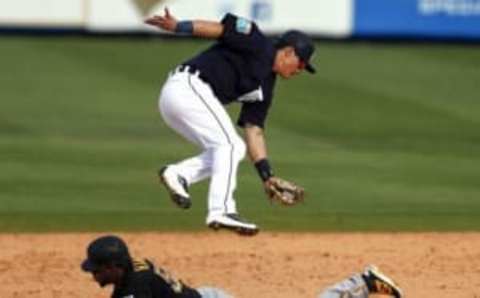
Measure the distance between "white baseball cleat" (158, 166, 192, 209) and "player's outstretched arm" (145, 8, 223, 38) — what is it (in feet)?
3.49

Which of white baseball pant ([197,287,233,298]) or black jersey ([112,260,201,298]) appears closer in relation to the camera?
black jersey ([112,260,201,298])

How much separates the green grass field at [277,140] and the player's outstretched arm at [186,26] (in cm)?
324

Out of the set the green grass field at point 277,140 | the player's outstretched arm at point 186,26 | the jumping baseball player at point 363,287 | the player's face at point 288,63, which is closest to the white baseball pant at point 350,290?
the jumping baseball player at point 363,287

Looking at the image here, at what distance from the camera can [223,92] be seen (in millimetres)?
11633

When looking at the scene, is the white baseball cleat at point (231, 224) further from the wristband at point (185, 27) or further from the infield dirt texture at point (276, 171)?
the wristband at point (185, 27)

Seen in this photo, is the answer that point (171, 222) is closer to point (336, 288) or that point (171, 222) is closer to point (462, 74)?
point (336, 288)

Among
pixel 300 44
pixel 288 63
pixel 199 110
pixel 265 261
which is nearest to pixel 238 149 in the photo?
pixel 199 110

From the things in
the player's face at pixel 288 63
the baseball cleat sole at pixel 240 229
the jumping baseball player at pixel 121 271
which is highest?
the player's face at pixel 288 63

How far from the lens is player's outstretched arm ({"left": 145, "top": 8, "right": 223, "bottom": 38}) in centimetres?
1103

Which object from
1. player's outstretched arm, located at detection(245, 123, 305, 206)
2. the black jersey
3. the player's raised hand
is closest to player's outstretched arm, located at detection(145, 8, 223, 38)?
the player's raised hand

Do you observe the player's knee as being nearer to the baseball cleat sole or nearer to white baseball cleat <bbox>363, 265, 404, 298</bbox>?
the baseball cleat sole

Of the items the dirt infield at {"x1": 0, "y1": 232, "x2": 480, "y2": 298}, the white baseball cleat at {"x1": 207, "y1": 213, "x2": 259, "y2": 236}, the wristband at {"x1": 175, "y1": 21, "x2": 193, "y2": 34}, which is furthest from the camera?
the dirt infield at {"x1": 0, "y1": 232, "x2": 480, "y2": 298}

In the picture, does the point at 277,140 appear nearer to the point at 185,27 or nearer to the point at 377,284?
the point at 185,27

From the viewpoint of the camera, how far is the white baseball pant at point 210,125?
11422 mm
